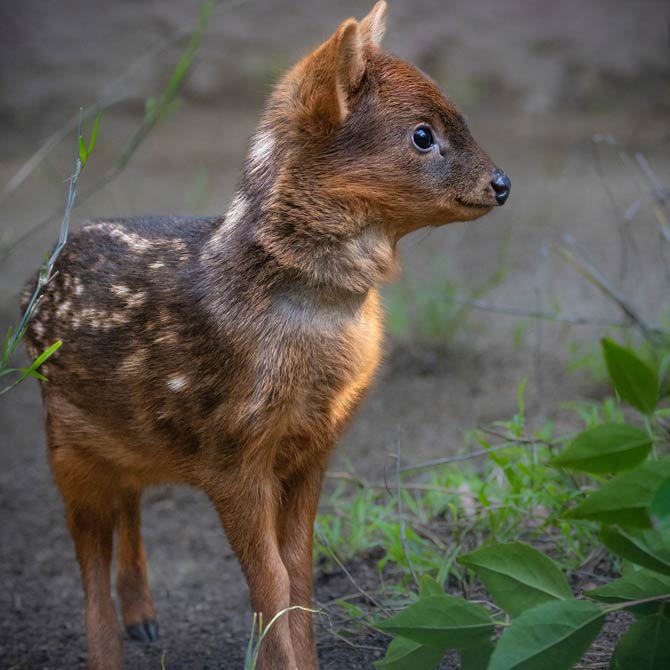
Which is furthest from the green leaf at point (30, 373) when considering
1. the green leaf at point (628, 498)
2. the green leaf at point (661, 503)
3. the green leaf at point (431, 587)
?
the green leaf at point (661, 503)

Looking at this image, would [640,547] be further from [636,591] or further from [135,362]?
[135,362]

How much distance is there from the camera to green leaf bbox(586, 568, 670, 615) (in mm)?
2721

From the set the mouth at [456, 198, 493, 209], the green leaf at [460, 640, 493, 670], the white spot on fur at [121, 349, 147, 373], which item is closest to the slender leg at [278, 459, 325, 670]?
the white spot on fur at [121, 349, 147, 373]

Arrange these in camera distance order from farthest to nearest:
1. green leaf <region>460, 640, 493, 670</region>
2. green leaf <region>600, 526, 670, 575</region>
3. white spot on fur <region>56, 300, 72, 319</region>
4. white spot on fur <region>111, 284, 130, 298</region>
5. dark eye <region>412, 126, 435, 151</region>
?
white spot on fur <region>56, 300, 72, 319</region> < white spot on fur <region>111, 284, 130, 298</region> < dark eye <region>412, 126, 435, 151</region> < green leaf <region>460, 640, 493, 670</region> < green leaf <region>600, 526, 670, 575</region>

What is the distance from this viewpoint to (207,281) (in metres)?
3.32

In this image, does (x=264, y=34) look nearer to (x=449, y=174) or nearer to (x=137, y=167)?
(x=137, y=167)

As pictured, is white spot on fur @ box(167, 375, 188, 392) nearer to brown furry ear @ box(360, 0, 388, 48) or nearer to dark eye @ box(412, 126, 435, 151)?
dark eye @ box(412, 126, 435, 151)

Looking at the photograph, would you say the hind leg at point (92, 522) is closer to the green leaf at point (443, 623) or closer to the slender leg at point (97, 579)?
the slender leg at point (97, 579)

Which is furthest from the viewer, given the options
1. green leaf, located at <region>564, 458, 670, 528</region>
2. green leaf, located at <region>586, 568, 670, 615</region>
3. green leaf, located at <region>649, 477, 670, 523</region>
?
green leaf, located at <region>586, 568, 670, 615</region>

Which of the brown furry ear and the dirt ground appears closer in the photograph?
the brown furry ear

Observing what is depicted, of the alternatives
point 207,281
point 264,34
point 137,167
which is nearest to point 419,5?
point 264,34

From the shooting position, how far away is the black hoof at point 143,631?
13.8 ft

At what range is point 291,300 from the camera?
322cm

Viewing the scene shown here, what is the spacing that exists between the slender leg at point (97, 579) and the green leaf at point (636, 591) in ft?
5.86
